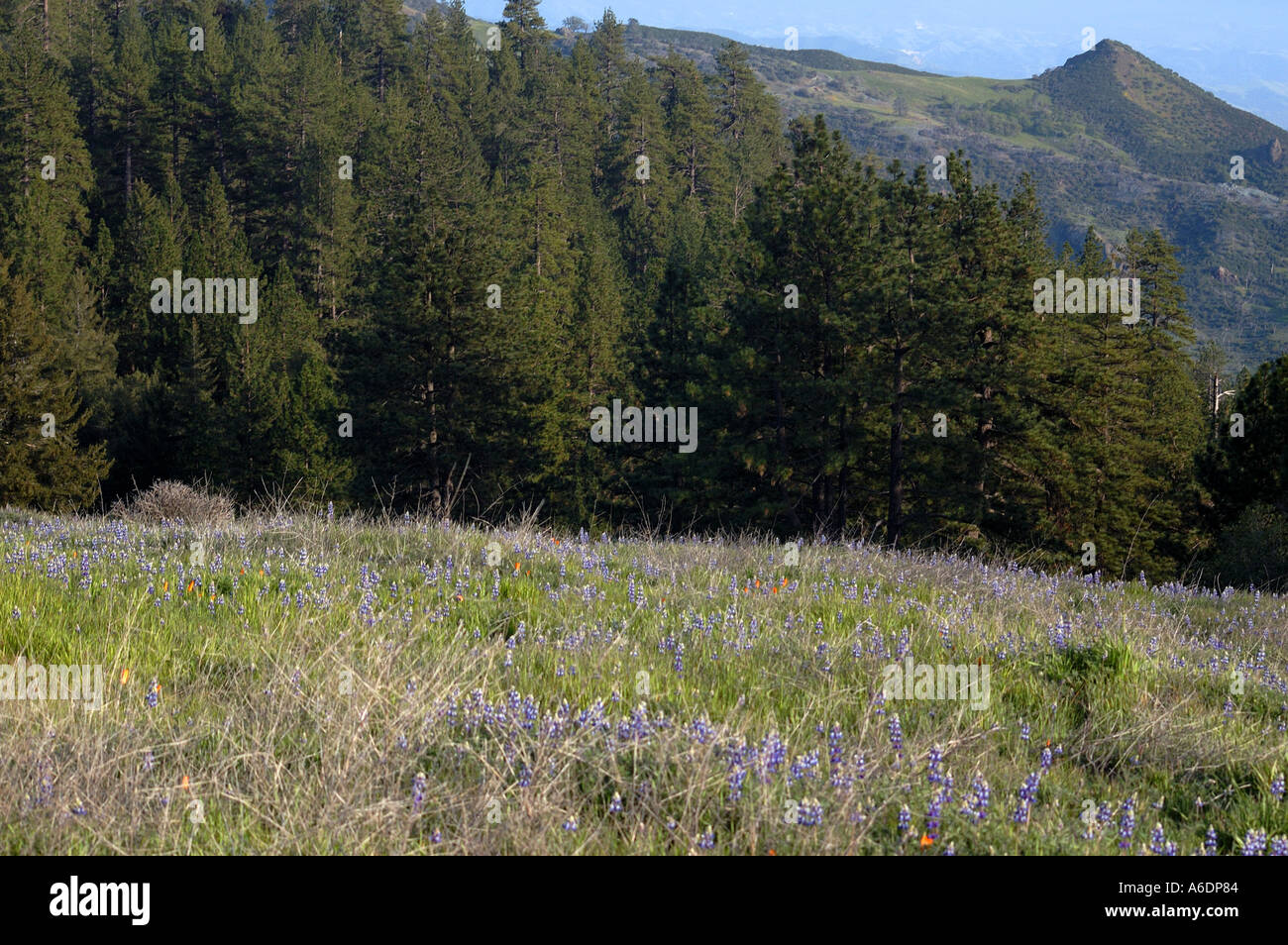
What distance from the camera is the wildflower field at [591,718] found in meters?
3.24

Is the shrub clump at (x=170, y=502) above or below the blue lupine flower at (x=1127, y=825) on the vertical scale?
below

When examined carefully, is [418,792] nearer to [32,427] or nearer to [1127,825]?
[1127,825]

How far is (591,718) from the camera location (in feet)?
12.8

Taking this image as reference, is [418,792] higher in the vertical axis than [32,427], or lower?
higher

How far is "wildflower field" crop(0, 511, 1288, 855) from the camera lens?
3.24 m

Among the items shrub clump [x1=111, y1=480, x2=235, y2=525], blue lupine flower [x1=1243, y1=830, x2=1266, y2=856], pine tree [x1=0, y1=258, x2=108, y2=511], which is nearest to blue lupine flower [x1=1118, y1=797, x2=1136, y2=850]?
blue lupine flower [x1=1243, y1=830, x2=1266, y2=856]

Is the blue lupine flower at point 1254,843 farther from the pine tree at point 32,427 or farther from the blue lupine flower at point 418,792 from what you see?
the pine tree at point 32,427

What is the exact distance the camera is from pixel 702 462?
39000mm

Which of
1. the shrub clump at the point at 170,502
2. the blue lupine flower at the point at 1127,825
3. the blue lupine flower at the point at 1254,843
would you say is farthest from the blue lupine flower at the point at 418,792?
the shrub clump at the point at 170,502

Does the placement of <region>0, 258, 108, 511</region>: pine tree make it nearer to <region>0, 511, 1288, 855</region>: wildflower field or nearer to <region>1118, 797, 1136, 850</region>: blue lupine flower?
<region>0, 511, 1288, 855</region>: wildflower field

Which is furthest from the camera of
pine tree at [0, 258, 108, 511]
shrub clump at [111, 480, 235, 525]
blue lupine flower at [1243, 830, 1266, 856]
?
pine tree at [0, 258, 108, 511]

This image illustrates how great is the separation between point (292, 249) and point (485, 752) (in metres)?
76.7

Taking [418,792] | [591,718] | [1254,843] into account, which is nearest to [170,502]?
[591,718]

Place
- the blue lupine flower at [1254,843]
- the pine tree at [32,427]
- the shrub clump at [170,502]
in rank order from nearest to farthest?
1. the blue lupine flower at [1254,843]
2. the shrub clump at [170,502]
3. the pine tree at [32,427]
